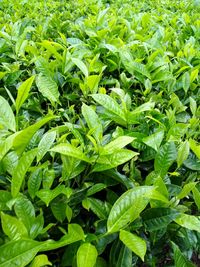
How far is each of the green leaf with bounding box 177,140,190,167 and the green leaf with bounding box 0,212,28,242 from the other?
2.29ft

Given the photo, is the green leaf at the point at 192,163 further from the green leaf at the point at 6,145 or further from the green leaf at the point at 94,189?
the green leaf at the point at 6,145

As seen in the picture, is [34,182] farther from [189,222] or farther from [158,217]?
[189,222]

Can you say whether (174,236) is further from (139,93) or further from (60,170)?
(139,93)

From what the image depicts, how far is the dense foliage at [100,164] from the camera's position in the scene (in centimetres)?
121

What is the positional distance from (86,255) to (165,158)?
542 millimetres

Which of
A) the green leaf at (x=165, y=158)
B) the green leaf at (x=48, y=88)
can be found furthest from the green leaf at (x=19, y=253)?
the green leaf at (x=48, y=88)

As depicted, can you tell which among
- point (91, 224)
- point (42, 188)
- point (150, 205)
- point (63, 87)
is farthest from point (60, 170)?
point (63, 87)

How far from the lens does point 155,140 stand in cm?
152

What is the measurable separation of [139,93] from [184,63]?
1.50 feet

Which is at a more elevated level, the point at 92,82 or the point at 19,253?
the point at 92,82

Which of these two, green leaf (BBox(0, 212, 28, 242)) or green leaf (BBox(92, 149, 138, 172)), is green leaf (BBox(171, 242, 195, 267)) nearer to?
green leaf (BBox(92, 149, 138, 172))

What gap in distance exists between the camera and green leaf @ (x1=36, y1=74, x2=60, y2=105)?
5.96 ft

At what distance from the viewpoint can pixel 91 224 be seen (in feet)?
4.81

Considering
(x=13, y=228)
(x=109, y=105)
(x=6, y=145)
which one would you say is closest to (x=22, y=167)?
(x=6, y=145)
